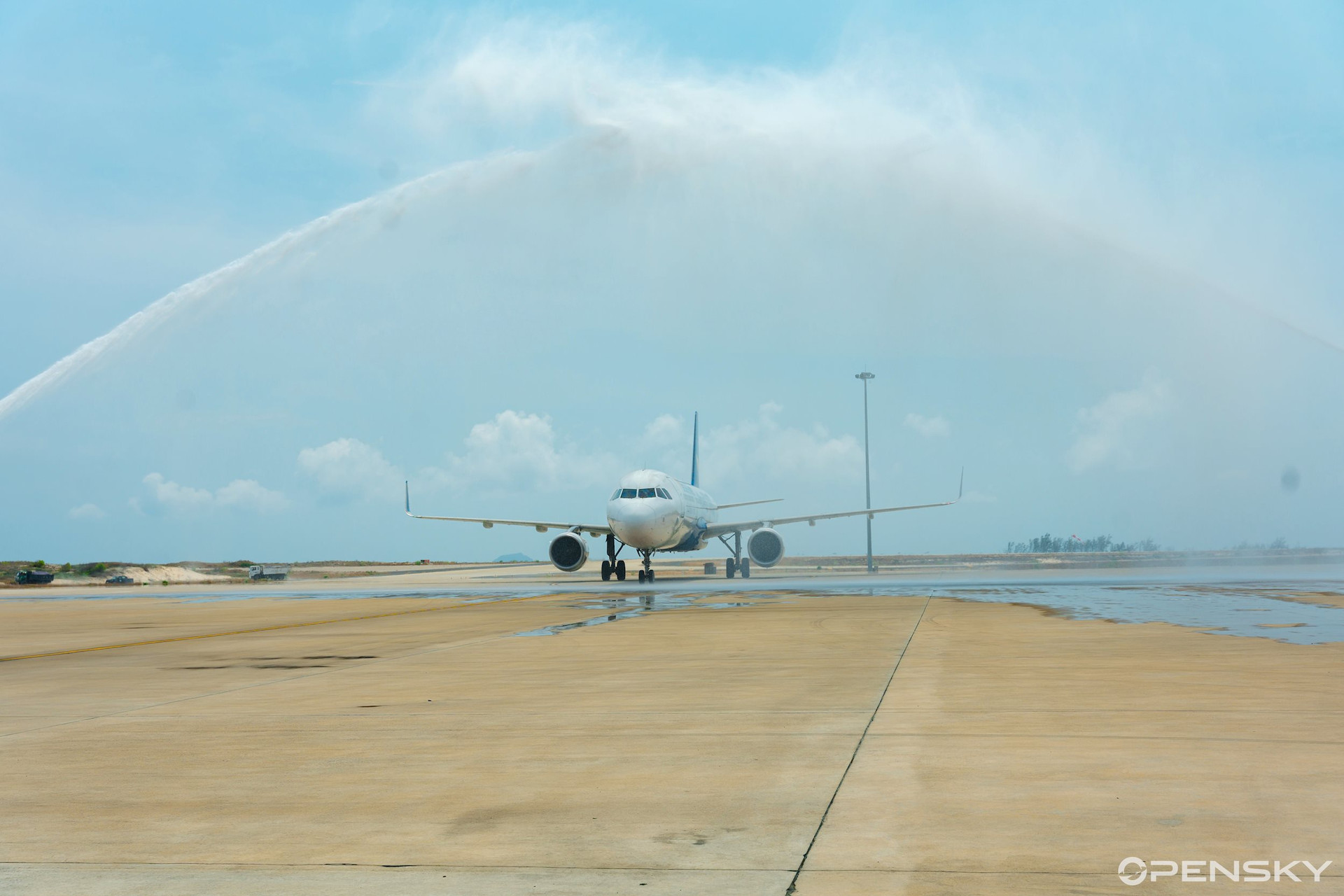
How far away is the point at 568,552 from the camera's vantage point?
46.7m

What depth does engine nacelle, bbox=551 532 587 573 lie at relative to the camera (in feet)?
153

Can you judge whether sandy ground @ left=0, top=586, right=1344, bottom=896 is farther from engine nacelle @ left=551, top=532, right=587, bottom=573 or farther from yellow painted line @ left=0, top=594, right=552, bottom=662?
engine nacelle @ left=551, top=532, right=587, bottom=573

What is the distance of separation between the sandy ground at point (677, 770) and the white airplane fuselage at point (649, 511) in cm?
2697

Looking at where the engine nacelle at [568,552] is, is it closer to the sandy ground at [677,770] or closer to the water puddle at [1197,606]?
the water puddle at [1197,606]

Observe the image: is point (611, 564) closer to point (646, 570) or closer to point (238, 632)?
point (646, 570)

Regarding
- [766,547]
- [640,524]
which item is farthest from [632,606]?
[766,547]

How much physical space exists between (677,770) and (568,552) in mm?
39462

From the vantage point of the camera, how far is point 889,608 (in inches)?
996

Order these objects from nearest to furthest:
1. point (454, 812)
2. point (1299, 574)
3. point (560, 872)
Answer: point (560, 872), point (454, 812), point (1299, 574)

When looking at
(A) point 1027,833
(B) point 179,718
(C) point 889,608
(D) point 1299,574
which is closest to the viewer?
(A) point 1027,833

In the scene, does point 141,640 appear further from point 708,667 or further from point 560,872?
point 560,872

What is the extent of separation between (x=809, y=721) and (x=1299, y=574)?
42982mm

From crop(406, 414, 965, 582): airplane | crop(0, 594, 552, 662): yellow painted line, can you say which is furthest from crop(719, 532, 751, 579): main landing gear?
crop(0, 594, 552, 662): yellow painted line

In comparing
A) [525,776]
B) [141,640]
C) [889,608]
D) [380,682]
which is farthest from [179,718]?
[889,608]
